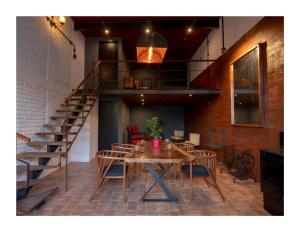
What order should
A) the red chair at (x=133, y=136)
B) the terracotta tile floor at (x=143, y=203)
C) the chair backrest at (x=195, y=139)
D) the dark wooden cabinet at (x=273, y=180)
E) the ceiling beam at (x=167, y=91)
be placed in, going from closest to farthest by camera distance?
the dark wooden cabinet at (x=273, y=180), the terracotta tile floor at (x=143, y=203), the ceiling beam at (x=167, y=91), the chair backrest at (x=195, y=139), the red chair at (x=133, y=136)

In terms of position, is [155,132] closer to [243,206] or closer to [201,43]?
[243,206]

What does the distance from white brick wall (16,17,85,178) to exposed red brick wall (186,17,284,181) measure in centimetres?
459

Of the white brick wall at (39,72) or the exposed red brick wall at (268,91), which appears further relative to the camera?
the white brick wall at (39,72)

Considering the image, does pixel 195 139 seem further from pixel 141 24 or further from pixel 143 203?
pixel 143 203

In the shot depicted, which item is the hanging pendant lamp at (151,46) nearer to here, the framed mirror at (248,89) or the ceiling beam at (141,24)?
the framed mirror at (248,89)

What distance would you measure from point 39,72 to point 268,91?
4.74 meters

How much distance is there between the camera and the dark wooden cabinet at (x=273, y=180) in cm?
227

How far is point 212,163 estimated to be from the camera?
120 inches

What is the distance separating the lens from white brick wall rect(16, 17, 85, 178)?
142 inches

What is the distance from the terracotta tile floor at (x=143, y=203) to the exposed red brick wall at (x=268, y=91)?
3.08 ft

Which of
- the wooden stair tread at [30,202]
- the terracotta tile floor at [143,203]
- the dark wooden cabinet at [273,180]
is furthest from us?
the terracotta tile floor at [143,203]

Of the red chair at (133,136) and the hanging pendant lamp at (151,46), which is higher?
the hanging pendant lamp at (151,46)

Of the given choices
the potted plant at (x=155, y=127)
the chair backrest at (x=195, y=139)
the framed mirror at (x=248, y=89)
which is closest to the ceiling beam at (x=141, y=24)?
the framed mirror at (x=248, y=89)

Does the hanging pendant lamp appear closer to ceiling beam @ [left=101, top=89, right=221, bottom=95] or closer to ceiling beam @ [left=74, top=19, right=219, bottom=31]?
ceiling beam @ [left=101, top=89, right=221, bottom=95]
